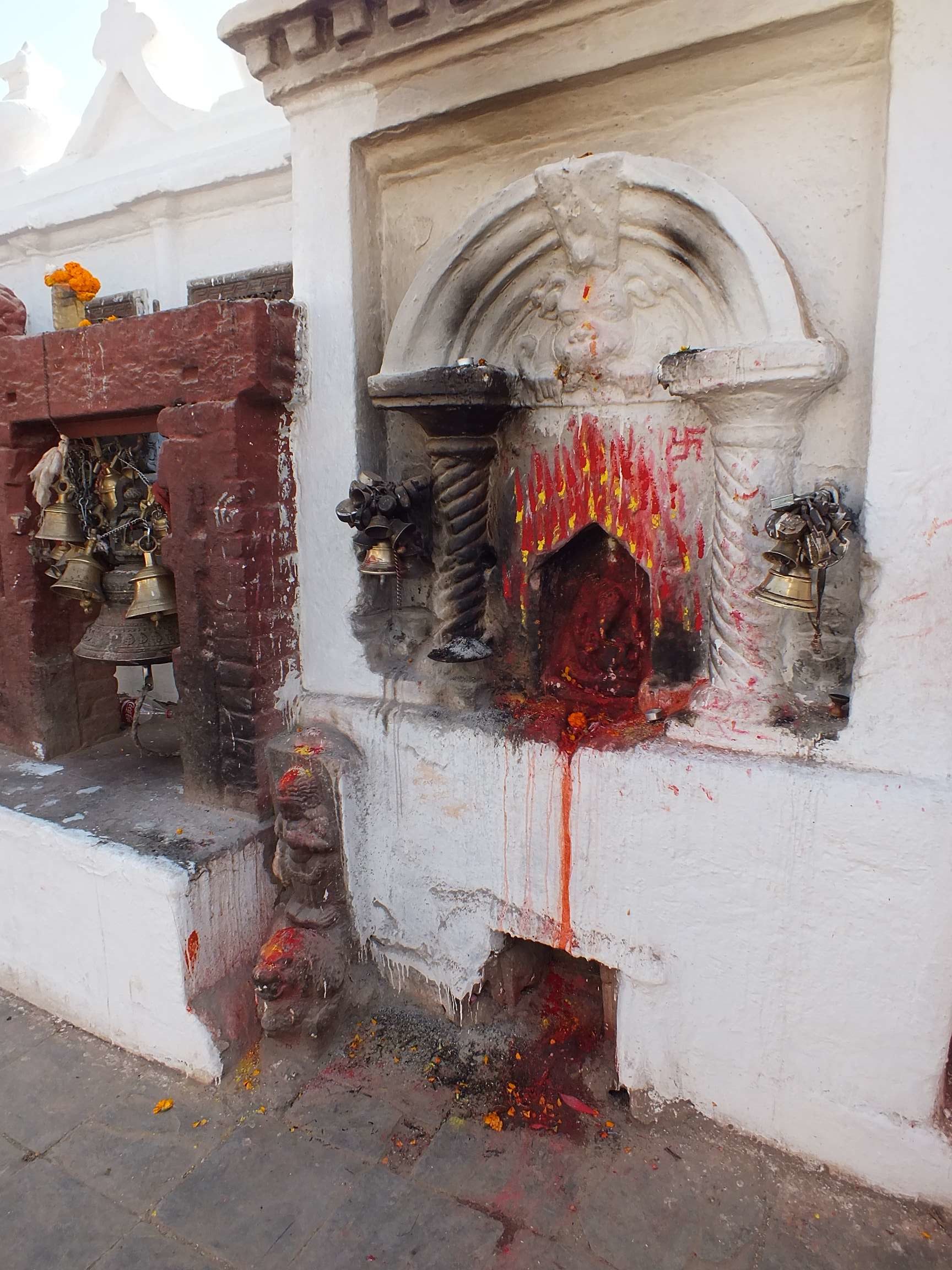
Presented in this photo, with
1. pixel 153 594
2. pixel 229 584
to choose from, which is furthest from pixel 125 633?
pixel 229 584

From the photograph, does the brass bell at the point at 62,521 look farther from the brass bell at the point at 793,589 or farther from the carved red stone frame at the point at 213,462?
the brass bell at the point at 793,589

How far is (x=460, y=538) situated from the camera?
3.08 metres

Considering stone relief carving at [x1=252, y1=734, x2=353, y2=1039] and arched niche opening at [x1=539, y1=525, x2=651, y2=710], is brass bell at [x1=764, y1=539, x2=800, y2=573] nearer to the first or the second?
arched niche opening at [x1=539, y1=525, x2=651, y2=710]

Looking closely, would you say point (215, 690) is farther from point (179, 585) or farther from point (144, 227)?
point (144, 227)

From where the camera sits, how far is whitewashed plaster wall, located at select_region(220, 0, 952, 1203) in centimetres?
224

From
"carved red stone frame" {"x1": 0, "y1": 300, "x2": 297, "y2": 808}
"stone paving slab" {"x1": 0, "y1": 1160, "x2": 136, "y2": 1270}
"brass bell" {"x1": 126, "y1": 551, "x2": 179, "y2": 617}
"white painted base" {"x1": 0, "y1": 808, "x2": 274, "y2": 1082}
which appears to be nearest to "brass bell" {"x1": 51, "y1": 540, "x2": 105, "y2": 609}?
"brass bell" {"x1": 126, "y1": 551, "x2": 179, "y2": 617}

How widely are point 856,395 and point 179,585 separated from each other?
2624 mm

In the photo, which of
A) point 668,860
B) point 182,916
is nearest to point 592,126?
point 668,860

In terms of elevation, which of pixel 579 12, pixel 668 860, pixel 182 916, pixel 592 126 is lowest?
pixel 182 916

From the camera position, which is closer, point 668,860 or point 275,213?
point 668,860

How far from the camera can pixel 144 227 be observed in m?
5.31

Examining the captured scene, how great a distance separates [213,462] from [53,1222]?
8.58ft

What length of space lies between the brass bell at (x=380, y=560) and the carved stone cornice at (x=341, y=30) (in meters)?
1.75

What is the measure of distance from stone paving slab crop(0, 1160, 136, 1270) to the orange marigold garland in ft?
12.3
